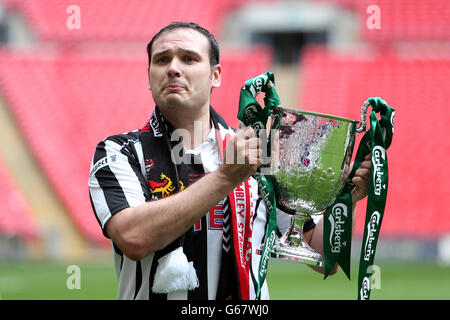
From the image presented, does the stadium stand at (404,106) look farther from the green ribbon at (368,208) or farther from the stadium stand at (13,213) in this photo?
the green ribbon at (368,208)

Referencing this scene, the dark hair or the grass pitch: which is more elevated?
the dark hair

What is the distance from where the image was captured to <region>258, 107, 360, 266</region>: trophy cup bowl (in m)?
1.18

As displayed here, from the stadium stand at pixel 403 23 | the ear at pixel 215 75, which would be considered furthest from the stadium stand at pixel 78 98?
the ear at pixel 215 75

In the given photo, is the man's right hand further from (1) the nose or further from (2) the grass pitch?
(2) the grass pitch

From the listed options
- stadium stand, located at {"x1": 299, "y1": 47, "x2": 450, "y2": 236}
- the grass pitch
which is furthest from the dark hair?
stadium stand, located at {"x1": 299, "y1": 47, "x2": 450, "y2": 236}

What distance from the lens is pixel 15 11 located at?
917cm

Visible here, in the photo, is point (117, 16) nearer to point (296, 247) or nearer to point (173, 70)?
point (173, 70)

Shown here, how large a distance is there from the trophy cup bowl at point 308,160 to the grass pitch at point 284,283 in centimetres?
328

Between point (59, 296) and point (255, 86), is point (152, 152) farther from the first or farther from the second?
point (59, 296)

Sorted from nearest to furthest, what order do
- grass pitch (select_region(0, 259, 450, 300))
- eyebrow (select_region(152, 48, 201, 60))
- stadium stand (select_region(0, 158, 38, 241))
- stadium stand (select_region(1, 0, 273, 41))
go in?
eyebrow (select_region(152, 48, 201, 60)) → grass pitch (select_region(0, 259, 450, 300)) → stadium stand (select_region(0, 158, 38, 241)) → stadium stand (select_region(1, 0, 273, 41))

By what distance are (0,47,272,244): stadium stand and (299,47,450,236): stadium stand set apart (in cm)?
96

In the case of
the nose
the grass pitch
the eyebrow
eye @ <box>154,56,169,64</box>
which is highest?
the eyebrow

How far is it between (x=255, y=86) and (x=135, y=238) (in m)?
0.38

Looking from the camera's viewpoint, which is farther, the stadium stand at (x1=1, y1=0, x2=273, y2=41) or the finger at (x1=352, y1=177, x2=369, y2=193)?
the stadium stand at (x1=1, y1=0, x2=273, y2=41)
